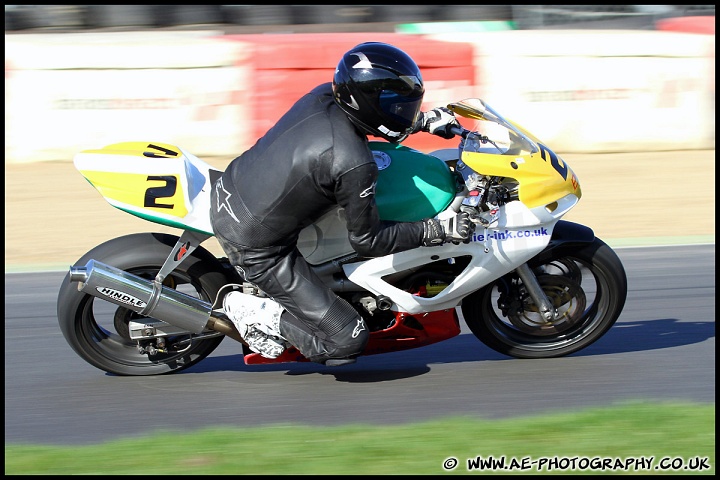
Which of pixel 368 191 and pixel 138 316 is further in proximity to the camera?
pixel 138 316

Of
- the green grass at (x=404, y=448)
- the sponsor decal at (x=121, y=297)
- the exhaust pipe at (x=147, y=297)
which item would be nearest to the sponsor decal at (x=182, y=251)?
the exhaust pipe at (x=147, y=297)

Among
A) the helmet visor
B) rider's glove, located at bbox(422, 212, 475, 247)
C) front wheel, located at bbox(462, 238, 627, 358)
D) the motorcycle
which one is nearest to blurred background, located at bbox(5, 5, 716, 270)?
front wheel, located at bbox(462, 238, 627, 358)

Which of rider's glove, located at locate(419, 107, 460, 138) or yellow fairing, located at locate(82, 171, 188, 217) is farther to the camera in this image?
rider's glove, located at locate(419, 107, 460, 138)

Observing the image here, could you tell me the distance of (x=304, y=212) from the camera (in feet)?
14.6

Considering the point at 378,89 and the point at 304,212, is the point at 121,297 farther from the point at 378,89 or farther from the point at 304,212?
the point at 378,89

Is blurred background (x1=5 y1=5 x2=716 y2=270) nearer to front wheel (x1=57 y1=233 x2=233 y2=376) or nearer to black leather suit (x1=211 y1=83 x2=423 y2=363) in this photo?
front wheel (x1=57 y1=233 x2=233 y2=376)

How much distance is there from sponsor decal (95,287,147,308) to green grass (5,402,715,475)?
650 mm

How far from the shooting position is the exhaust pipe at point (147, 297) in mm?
4578

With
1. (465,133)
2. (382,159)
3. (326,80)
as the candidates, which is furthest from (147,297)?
(326,80)

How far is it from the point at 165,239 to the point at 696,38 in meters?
7.56

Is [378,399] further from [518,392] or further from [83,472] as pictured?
[83,472]

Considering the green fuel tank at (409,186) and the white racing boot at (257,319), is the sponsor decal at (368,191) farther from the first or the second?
the white racing boot at (257,319)

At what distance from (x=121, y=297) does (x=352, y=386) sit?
1.18 metres

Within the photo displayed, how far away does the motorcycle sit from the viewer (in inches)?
183
